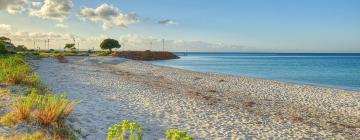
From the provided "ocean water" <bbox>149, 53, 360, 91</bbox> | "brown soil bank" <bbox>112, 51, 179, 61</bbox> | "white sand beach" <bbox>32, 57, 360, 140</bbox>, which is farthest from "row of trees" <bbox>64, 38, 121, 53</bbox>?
"white sand beach" <bbox>32, 57, 360, 140</bbox>

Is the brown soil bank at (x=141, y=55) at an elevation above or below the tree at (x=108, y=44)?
below

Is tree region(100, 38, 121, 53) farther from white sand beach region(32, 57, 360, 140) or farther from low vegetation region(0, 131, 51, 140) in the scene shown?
low vegetation region(0, 131, 51, 140)

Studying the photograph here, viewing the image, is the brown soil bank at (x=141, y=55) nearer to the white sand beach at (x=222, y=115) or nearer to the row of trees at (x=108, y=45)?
the row of trees at (x=108, y=45)

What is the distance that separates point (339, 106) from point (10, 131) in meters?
16.5

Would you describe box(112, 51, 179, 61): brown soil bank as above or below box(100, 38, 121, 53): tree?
below

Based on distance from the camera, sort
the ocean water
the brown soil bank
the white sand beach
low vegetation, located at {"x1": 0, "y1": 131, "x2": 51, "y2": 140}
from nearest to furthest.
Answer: low vegetation, located at {"x1": 0, "y1": 131, "x2": 51, "y2": 140}, the white sand beach, the ocean water, the brown soil bank

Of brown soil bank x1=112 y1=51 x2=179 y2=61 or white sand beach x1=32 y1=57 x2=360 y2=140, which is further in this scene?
brown soil bank x1=112 y1=51 x2=179 y2=61

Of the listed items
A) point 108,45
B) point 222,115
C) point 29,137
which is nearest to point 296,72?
point 222,115

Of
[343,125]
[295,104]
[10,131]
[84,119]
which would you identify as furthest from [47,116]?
[295,104]

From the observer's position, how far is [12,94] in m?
13.1

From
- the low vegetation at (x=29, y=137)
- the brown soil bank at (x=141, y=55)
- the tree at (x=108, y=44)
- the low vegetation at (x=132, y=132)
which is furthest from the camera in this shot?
the tree at (x=108, y=44)

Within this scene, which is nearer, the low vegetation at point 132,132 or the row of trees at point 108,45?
the low vegetation at point 132,132

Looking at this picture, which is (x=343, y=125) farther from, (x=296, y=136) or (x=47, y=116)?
(x=47, y=116)

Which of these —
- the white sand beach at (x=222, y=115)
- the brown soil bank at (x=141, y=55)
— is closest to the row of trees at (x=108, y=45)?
the brown soil bank at (x=141, y=55)
